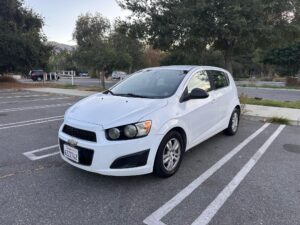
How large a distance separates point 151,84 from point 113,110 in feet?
3.82

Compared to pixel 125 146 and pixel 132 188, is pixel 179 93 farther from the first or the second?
pixel 132 188

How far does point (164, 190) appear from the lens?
3.27 meters

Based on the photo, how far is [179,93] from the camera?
3861 mm

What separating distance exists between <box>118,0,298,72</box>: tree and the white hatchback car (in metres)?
5.25

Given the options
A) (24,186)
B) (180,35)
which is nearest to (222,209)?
(24,186)

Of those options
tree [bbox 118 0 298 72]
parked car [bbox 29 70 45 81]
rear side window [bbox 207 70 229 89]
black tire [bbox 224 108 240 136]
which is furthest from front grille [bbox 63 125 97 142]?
parked car [bbox 29 70 45 81]

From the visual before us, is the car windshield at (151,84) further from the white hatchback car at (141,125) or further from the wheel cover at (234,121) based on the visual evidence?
the wheel cover at (234,121)

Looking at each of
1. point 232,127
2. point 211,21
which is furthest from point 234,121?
point 211,21

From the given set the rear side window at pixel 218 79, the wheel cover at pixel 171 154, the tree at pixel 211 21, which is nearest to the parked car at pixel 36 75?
the tree at pixel 211 21

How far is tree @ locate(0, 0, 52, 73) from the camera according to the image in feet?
68.2

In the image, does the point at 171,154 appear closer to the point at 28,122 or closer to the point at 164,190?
the point at 164,190

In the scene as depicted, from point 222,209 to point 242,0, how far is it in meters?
7.91

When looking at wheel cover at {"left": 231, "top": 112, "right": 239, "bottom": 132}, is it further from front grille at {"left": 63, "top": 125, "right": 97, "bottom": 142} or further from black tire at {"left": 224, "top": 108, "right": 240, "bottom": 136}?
front grille at {"left": 63, "top": 125, "right": 97, "bottom": 142}

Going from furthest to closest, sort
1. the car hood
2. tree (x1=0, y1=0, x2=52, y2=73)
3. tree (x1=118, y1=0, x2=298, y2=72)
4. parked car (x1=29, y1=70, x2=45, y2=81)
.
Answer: parked car (x1=29, y1=70, x2=45, y2=81) → tree (x1=0, y1=0, x2=52, y2=73) → tree (x1=118, y1=0, x2=298, y2=72) → the car hood
